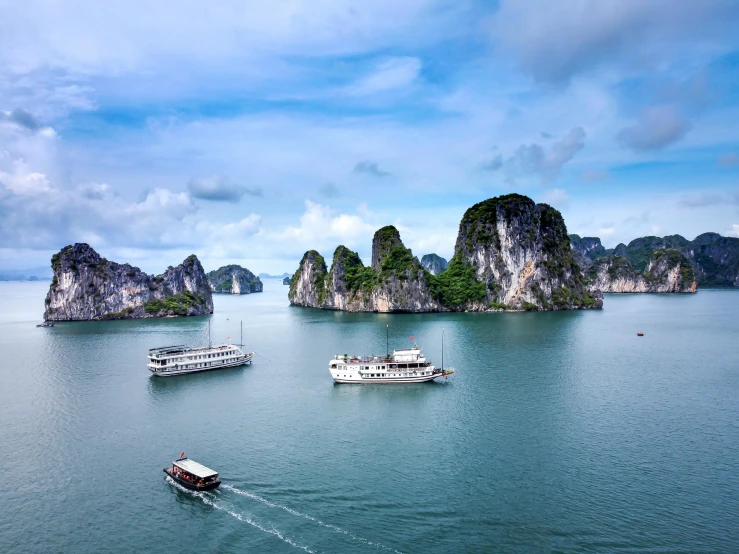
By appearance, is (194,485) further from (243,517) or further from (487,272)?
(487,272)

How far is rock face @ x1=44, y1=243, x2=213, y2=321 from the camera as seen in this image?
479ft

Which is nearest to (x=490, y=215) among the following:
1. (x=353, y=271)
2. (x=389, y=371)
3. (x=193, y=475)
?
(x=353, y=271)

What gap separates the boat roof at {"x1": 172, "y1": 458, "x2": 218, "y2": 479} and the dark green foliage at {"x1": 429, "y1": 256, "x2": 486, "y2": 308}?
13367 cm

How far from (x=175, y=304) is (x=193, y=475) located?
435ft

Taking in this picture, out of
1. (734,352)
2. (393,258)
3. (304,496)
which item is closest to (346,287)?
(393,258)

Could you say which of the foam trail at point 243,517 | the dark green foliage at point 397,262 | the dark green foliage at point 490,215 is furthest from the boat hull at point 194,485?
the dark green foliage at point 490,215

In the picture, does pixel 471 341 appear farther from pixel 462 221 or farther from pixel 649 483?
pixel 462 221

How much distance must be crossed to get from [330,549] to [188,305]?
145 meters

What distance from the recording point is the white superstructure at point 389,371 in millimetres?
65750

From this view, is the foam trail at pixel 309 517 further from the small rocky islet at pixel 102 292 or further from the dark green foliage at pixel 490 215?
the dark green foliage at pixel 490 215

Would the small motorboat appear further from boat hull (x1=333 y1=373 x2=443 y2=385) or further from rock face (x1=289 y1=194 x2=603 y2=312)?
rock face (x1=289 y1=194 x2=603 y2=312)

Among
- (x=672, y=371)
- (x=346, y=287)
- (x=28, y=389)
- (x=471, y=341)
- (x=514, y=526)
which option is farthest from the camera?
(x=346, y=287)

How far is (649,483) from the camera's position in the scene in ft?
114

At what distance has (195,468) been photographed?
3591 cm
